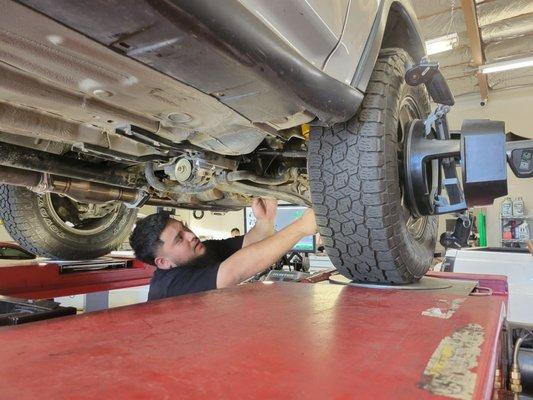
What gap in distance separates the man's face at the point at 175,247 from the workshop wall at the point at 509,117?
6827mm

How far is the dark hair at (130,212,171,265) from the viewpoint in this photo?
1.68 m

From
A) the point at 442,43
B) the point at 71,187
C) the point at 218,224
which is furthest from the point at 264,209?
the point at 218,224

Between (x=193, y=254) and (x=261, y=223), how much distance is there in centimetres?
39

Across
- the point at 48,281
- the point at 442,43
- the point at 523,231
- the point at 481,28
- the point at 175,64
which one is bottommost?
the point at 48,281

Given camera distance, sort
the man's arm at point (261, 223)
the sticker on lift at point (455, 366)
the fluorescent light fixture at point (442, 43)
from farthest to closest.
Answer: the fluorescent light fixture at point (442, 43) → the man's arm at point (261, 223) → the sticker on lift at point (455, 366)

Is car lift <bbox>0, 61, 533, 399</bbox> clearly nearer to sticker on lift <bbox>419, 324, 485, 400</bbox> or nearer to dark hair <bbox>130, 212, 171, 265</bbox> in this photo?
sticker on lift <bbox>419, 324, 485, 400</bbox>

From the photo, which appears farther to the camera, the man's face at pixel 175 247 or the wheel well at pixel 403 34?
the man's face at pixel 175 247

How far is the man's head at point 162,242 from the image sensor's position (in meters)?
1.69

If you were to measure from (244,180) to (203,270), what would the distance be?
0.45m

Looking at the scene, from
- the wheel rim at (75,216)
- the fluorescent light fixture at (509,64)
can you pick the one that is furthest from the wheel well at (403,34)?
the fluorescent light fixture at (509,64)

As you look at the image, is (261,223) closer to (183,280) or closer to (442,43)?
(183,280)

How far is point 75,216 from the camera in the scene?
2.40 metres

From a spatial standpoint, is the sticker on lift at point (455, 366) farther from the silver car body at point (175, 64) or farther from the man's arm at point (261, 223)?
the man's arm at point (261, 223)

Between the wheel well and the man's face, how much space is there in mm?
1075
